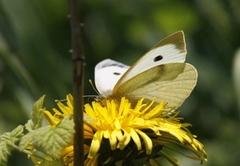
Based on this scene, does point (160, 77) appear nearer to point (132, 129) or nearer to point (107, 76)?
point (107, 76)

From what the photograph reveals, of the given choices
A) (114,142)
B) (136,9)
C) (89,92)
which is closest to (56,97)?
(89,92)

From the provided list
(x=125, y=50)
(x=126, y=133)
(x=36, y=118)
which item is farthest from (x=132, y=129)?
(x=125, y=50)

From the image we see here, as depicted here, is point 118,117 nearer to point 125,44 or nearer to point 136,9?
point 136,9

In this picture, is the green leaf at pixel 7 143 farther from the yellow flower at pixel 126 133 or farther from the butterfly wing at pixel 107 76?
the butterfly wing at pixel 107 76

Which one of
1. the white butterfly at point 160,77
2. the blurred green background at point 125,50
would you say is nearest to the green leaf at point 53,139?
the white butterfly at point 160,77

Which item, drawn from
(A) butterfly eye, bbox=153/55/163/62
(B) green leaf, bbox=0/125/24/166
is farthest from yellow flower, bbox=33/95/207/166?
(A) butterfly eye, bbox=153/55/163/62

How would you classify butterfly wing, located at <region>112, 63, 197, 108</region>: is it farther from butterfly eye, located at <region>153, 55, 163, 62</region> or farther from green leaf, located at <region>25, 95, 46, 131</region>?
green leaf, located at <region>25, 95, 46, 131</region>
